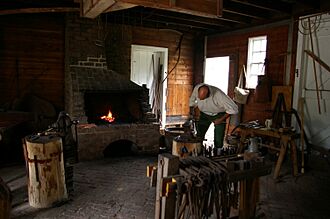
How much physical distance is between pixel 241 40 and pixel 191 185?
5.55 meters

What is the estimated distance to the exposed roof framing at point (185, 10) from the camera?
3.59 meters

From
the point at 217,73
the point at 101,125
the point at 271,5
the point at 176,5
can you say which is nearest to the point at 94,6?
the point at 176,5

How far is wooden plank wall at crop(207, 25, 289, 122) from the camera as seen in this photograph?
229 inches

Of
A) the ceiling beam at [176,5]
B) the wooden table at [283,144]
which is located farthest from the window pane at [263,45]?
the ceiling beam at [176,5]

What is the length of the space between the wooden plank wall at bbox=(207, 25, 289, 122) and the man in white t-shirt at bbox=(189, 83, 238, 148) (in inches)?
52.0

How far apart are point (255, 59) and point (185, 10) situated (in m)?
3.48

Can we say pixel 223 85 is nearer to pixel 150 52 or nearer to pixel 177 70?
pixel 177 70

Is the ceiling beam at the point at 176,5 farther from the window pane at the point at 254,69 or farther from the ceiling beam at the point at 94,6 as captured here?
the window pane at the point at 254,69

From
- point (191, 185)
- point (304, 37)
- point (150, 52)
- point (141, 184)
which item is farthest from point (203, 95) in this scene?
point (150, 52)

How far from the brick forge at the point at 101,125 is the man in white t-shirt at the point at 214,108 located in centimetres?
107

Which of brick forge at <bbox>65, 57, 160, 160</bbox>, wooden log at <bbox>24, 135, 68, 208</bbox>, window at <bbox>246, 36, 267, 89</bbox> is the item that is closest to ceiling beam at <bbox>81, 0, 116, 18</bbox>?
brick forge at <bbox>65, 57, 160, 160</bbox>

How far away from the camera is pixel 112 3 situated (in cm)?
354

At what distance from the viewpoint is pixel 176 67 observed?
7.92 metres

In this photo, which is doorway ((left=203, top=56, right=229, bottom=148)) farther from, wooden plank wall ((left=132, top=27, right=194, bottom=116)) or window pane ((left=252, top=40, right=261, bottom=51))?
window pane ((left=252, top=40, right=261, bottom=51))
